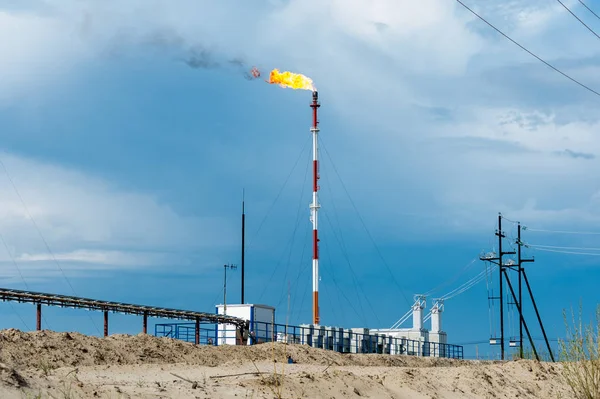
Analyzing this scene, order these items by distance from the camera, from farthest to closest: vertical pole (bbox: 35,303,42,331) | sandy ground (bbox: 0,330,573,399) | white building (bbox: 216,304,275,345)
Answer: white building (bbox: 216,304,275,345) < vertical pole (bbox: 35,303,42,331) < sandy ground (bbox: 0,330,573,399)

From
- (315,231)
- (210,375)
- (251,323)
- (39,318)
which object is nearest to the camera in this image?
(210,375)

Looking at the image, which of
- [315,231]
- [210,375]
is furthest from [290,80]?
[210,375]

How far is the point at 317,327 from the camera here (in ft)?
168

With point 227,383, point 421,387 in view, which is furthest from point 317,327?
point 227,383

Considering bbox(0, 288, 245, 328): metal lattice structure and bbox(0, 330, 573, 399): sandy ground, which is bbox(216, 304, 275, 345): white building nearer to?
bbox(0, 288, 245, 328): metal lattice structure

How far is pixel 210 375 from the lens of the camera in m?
23.7

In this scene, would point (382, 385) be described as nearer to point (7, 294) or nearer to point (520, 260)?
point (7, 294)

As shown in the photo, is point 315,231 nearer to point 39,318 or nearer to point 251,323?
point 251,323

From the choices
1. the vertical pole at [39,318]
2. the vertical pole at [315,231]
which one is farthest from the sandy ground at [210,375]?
the vertical pole at [315,231]

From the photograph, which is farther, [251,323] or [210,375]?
[251,323]

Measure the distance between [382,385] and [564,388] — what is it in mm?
9130

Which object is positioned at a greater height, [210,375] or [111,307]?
[111,307]

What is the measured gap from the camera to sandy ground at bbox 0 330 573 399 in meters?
17.9

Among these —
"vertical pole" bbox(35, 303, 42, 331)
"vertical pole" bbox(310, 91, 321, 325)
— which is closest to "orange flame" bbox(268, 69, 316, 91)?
"vertical pole" bbox(310, 91, 321, 325)
